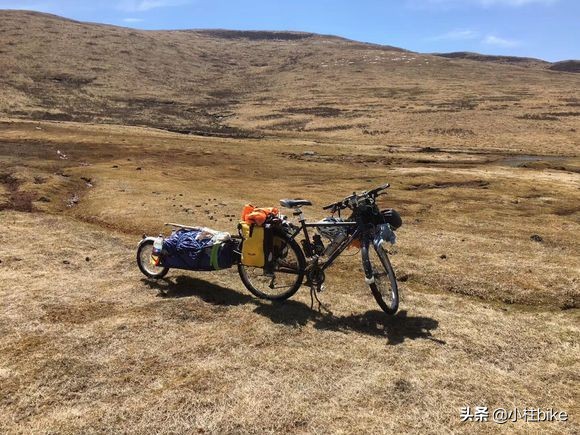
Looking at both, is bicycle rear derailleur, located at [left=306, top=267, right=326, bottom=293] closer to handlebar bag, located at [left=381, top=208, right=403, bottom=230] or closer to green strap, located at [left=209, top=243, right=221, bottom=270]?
handlebar bag, located at [left=381, top=208, right=403, bottom=230]

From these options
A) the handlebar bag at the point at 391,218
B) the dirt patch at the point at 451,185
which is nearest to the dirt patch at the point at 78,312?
the handlebar bag at the point at 391,218

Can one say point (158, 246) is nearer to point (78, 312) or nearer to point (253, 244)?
point (78, 312)

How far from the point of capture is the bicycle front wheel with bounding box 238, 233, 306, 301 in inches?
409

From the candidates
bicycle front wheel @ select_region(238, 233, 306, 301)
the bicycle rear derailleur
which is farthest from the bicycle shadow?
the bicycle rear derailleur

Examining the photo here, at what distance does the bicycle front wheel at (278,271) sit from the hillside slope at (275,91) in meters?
53.6

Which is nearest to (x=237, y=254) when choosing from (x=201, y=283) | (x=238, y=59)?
(x=201, y=283)

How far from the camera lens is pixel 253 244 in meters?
10.5

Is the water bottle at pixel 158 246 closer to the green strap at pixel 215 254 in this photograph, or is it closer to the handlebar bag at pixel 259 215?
the green strap at pixel 215 254

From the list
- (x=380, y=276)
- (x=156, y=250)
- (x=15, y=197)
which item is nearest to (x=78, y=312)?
(x=156, y=250)

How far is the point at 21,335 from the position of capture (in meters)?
8.81

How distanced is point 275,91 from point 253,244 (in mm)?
121097

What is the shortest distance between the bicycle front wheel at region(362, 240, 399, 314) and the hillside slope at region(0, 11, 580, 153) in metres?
53.4

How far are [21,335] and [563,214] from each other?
2138cm

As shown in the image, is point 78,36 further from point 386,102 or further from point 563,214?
point 563,214
